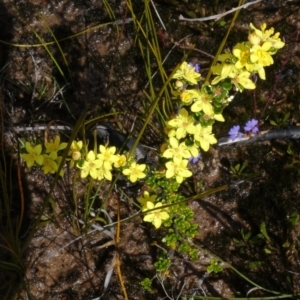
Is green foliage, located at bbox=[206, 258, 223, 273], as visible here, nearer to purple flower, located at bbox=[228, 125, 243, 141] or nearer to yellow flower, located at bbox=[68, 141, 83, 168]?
purple flower, located at bbox=[228, 125, 243, 141]

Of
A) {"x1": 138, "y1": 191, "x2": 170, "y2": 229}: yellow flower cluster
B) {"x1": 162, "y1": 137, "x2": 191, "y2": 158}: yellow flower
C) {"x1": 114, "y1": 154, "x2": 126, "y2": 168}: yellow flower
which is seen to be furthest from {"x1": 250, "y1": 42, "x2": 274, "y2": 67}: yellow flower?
{"x1": 138, "y1": 191, "x2": 170, "y2": 229}: yellow flower cluster

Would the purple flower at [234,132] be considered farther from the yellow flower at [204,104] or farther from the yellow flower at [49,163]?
the yellow flower at [49,163]

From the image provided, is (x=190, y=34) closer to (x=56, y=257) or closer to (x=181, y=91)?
(x=181, y=91)

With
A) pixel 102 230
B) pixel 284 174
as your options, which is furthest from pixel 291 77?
pixel 102 230

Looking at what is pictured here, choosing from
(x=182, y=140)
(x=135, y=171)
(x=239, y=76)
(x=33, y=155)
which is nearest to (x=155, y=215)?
(x=135, y=171)

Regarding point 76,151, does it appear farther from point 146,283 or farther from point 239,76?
point 146,283
